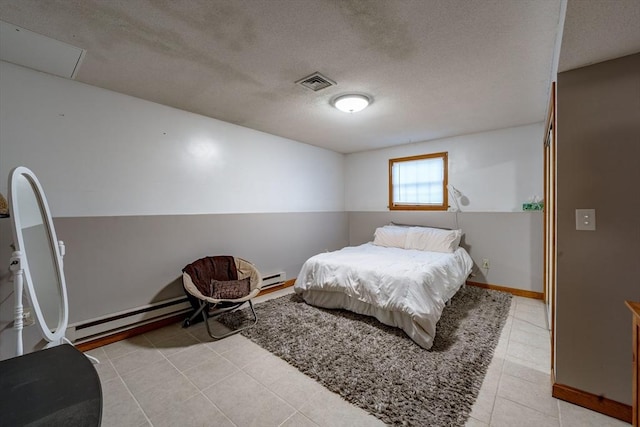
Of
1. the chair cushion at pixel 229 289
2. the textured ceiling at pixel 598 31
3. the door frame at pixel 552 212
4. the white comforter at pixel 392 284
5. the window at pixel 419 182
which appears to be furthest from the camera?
the window at pixel 419 182

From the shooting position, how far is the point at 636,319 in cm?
97

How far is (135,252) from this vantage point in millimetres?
2582

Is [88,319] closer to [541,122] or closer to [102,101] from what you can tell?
[102,101]

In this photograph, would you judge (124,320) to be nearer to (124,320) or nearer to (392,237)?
(124,320)

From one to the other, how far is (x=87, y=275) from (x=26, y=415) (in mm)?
2192

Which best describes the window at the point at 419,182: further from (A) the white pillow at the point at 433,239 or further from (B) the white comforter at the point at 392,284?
(B) the white comforter at the point at 392,284

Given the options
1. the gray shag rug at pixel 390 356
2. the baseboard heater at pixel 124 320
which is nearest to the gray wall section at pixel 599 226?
the gray shag rug at pixel 390 356

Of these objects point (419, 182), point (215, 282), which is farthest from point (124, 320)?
point (419, 182)

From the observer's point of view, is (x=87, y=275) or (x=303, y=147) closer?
(x=87, y=275)

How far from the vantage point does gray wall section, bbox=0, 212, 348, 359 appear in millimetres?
2223

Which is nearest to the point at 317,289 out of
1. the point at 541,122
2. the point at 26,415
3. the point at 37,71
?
the point at 26,415

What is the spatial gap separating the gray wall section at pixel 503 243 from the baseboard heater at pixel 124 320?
11.9 ft

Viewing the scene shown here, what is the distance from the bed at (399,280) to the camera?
233 cm

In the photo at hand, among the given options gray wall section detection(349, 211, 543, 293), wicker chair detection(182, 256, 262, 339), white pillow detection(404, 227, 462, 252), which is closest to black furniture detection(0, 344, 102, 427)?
wicker chair detection(182, 256, 262, 339)
